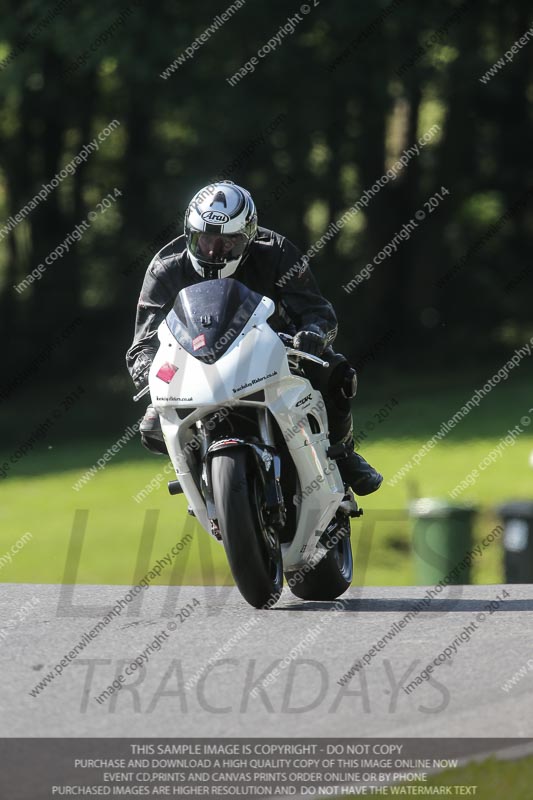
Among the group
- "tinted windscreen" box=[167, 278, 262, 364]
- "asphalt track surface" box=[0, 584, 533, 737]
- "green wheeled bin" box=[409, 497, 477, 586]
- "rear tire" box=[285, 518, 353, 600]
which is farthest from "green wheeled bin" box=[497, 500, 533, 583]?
"tinted windscreen" box=[167, 278, 262, 364]

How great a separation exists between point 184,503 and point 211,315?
44.4 ft

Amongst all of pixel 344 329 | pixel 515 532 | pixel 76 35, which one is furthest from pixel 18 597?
pixel 344 329

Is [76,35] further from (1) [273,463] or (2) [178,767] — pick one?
(2) [178,767]

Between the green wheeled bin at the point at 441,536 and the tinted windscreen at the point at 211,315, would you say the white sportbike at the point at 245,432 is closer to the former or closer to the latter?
the tinted windscreen at the point at 211,315

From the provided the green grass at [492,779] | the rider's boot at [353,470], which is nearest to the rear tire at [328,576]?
the rider's boot at [353,470]

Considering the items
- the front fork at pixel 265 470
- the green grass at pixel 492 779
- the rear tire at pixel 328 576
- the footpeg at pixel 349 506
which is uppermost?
the green grass at pixel 492 779

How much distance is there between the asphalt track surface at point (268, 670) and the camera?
4.75 m

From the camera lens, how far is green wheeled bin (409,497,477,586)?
11.8m

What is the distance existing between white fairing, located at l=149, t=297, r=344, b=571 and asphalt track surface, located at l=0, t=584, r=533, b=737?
1.68 ft

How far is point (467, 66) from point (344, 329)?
17.9 ft

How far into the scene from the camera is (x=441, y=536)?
11938 millimetres

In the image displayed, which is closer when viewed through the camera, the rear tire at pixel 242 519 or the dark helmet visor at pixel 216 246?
the rear tire at pixel 242 519

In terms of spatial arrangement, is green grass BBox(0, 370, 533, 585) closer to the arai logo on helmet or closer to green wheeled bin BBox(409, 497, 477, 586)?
green wheeled bin BBox(409, 497, 477, 586)

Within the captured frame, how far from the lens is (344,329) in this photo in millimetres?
26812
